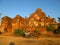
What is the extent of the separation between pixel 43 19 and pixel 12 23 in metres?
5.32

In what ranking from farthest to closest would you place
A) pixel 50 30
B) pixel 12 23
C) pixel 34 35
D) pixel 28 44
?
1. pixel 12 23
2. pixel 50 30
3. pixel 34 35
4. pixel 28 44

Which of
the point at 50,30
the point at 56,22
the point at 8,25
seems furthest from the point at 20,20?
the point at 50,30

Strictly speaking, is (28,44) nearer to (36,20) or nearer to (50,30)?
(50,30)

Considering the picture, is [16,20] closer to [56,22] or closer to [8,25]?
[8,25]

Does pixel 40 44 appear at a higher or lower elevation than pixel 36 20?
lower

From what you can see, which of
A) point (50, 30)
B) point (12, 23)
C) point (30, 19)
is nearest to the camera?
point (50, 30)

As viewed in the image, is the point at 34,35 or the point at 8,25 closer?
the point at 34,35

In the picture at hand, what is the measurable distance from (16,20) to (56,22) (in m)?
5.76

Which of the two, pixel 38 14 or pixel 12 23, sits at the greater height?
pixel 38 14

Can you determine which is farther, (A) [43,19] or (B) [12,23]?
(A) [43,19]

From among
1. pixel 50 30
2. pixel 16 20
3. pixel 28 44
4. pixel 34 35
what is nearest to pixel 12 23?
pixel 16 20

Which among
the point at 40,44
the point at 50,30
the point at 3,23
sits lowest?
the point at 40,44

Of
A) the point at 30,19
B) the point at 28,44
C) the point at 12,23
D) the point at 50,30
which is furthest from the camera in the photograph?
the point at 30,19

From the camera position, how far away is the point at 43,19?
79.6ft
